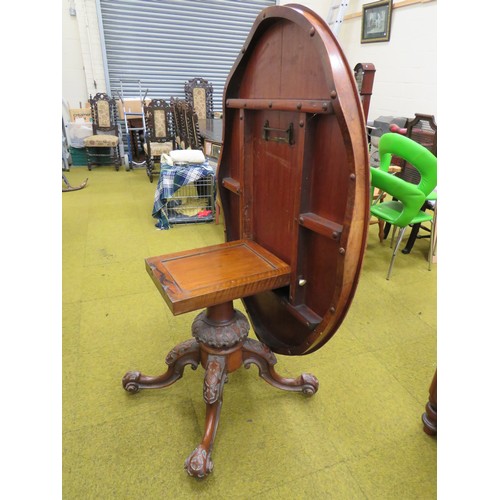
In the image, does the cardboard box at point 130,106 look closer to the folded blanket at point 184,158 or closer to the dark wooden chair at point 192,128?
the dark wooden chair at point 192,128

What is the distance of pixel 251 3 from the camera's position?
21.0 ft

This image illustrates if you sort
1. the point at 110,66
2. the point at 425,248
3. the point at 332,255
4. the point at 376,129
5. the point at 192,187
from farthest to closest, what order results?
1. the point at 110,66
2. the point at 376,129
3. the point at 192,187
4. the point at 425,248
5. the point at 332,255

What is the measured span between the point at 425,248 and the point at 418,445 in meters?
2.21

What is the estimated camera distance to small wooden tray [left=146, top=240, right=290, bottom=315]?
1.06 m

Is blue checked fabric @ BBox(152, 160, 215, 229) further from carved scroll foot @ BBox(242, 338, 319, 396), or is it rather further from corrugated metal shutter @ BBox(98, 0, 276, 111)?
corrugated metal shutter @ BBox(98, 0, 276, 111)

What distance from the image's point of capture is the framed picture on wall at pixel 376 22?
5.29 meters

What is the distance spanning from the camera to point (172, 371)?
5.27 ft

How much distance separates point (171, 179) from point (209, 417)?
2548 mm

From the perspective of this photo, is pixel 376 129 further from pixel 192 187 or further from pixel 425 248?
pixel 192 187

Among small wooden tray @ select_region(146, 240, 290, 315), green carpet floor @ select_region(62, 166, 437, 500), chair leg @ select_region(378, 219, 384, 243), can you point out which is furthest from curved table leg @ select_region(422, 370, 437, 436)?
chair leg @ select_region(378, 219, 384, 243)

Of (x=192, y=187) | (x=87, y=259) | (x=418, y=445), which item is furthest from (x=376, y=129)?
(x=418, y=445)

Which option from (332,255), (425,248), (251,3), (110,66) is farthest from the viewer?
(251,3)

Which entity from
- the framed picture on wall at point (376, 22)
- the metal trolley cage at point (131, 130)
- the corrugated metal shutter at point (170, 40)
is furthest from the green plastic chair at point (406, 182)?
the corrugated metal shutter at point (170, 40)

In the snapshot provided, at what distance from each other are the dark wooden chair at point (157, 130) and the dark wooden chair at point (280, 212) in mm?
4082
